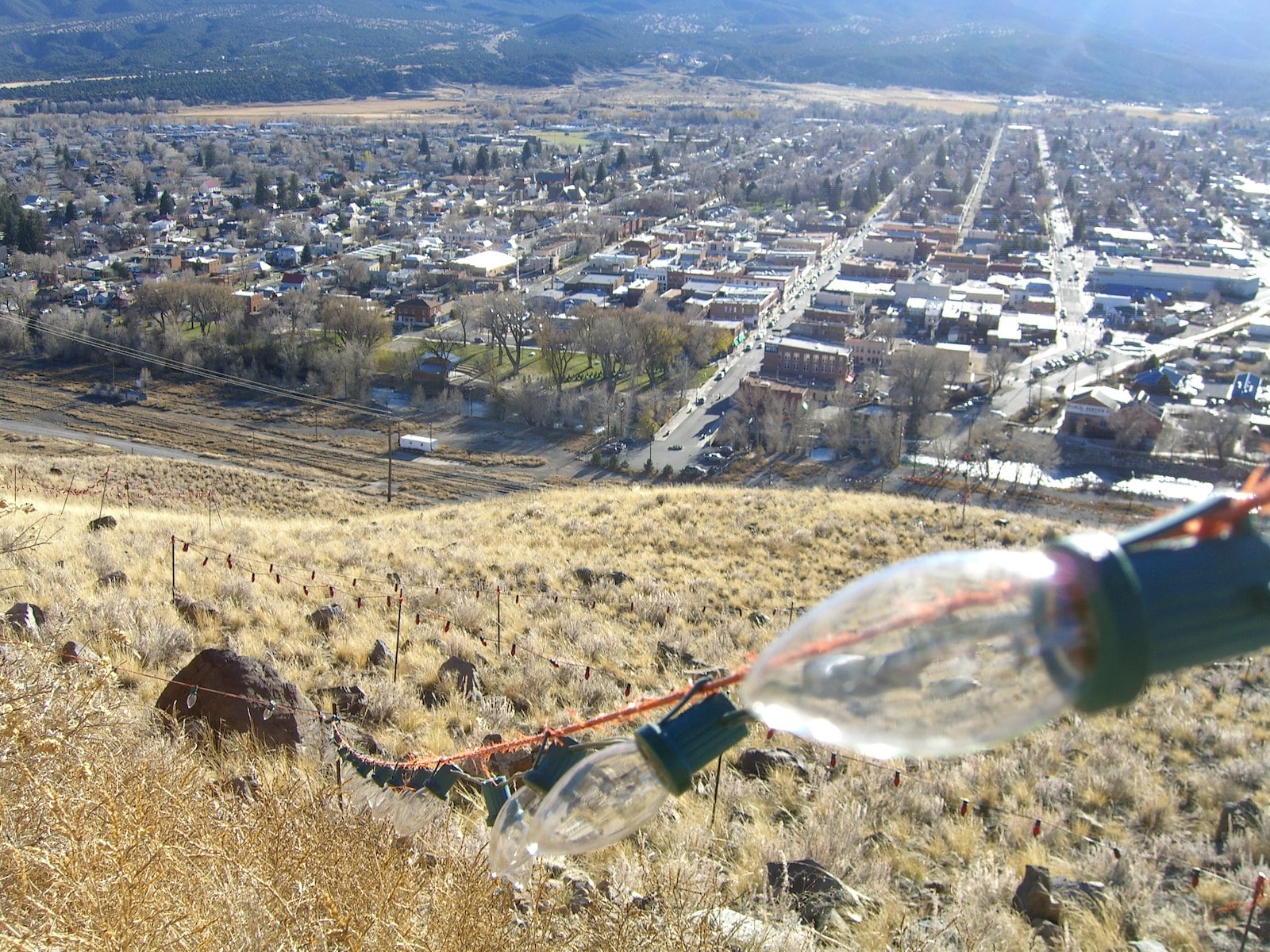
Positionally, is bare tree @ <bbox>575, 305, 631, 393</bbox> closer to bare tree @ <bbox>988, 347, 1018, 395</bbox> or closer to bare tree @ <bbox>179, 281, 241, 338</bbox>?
bare tree @ <bbox>988, 347, 1018, 395</bbox>

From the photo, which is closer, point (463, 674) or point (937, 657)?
point (937, 657)

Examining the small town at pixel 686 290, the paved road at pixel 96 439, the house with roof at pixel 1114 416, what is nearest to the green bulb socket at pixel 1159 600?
the small town at pixel 686 290

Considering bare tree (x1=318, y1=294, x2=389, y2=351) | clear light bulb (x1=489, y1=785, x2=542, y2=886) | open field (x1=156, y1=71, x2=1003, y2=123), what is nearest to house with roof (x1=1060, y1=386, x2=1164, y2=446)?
bare tree (x1=318, y1=294, x2=389, y2=351)

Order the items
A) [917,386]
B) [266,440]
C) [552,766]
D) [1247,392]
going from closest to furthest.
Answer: [552,766] → [266,440] → [917,386] → [1247,392]

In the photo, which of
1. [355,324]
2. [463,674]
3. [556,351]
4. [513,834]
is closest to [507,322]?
[556,351]

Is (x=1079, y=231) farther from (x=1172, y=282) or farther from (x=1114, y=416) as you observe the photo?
(x=1114, y=416)

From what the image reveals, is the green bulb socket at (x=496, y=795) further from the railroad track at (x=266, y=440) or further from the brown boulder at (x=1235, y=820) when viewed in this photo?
the railroad track at (x=266, y=440)
